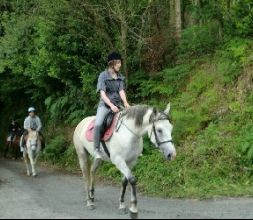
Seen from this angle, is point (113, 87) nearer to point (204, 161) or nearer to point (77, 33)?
point (204, 161)

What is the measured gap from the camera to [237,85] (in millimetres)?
18328

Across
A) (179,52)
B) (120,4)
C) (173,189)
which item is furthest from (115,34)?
A: (173,189)

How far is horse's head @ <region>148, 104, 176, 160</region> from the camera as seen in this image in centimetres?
1050

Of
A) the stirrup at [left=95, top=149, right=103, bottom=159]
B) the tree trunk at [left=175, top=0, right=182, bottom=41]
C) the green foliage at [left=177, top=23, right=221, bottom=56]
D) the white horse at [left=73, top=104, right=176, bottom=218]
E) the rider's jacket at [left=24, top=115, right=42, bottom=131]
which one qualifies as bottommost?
the rider's jacket at [left=24, top=115, right=42, bottom=131]

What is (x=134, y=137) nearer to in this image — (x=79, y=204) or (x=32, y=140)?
(x=79, y=204)

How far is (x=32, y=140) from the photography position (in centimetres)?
2203

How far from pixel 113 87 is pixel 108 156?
5.01 feet

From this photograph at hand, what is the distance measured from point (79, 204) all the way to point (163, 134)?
3.90 meters

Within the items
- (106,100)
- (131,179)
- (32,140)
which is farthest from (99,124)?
(32,140)

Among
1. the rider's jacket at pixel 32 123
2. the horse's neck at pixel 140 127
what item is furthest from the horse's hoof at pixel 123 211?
the rider's jacket at pixel 32 123

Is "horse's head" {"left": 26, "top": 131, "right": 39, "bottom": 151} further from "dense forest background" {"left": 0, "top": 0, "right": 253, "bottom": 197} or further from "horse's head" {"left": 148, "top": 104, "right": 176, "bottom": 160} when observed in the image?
"horse's head" {"left": 148, "top": 104, "right": 176, "bottom": 160}

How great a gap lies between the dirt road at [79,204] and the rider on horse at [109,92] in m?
1.54

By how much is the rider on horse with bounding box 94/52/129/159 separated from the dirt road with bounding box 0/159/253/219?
1544 millimetres

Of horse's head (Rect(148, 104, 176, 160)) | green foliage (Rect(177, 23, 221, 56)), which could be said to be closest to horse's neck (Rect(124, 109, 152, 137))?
horse's head (Rect(148, 104, 176, 160))
